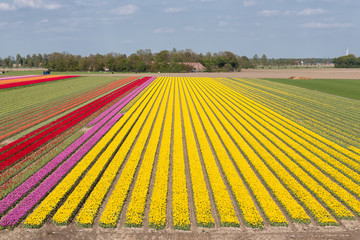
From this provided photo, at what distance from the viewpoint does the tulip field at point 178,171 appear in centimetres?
1118

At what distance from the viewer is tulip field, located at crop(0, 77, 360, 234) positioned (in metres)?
11.2

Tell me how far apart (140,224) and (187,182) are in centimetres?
449

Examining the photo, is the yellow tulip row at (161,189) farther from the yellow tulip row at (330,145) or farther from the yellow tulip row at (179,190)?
the yellow tulip row at (330,145)

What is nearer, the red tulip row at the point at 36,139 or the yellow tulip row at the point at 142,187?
the yellow tulip row at the point at 142,187

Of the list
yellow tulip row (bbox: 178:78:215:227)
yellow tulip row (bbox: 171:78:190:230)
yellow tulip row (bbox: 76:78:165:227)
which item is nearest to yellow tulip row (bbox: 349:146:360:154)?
yellow tulip row (bbox: 178:78:215:227)

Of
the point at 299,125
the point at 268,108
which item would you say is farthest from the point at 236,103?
the point at 299,125

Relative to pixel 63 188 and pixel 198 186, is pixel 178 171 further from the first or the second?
pixel 63 188

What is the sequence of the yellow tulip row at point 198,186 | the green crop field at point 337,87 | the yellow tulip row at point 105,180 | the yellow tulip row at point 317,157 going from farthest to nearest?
1. the green crop field at point 337,87
2. the yellow tulip row at point 317,157
3. the yellow tulip row at point 105,180
4. the yellow tulip row at point 198,186

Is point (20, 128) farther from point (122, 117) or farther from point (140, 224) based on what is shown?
point (140, 224)

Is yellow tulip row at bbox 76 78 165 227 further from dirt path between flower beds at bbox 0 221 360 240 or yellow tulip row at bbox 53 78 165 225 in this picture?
dirt path between flower beds at bbox 0 221 360 240

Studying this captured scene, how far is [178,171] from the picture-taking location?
15383 millimetres

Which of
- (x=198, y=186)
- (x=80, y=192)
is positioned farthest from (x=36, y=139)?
(x=198, y=186)

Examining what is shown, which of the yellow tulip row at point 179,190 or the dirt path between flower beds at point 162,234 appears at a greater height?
the yellow tulip row at point 179,190

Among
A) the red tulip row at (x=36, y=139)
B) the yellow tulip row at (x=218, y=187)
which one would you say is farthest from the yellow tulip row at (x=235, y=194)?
Answer: the red tulip row at (x=36, y=139)
